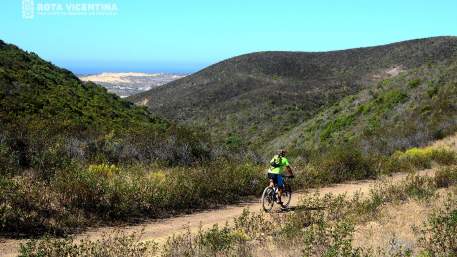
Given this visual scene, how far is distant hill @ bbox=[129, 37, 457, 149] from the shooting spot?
57312 mm

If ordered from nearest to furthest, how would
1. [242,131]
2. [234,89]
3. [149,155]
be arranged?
[149,155], [242,131], [234,89]

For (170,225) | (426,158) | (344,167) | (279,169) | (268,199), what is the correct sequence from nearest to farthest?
(170,225) < (268,199) < (279,169) < (344,167) < (426,158)

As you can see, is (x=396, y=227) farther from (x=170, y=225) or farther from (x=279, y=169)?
(x=170, y=225)

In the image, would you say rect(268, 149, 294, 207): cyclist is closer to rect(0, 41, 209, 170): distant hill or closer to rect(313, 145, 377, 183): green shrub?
Answer: rect(313, 145, 377, 183): green shrub

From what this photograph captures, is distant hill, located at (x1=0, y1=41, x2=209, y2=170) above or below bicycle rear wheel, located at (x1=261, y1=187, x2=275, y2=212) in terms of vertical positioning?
above

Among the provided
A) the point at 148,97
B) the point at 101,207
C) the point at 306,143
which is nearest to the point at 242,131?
the point at 306,143

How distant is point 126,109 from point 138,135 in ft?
64.6

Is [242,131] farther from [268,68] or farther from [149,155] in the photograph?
[149,155]

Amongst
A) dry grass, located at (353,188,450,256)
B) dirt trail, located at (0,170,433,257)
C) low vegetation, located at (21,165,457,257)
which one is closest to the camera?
low vegetation, located at (21,165,457,257)

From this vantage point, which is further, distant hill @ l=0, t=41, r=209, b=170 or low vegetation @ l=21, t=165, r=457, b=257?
distant hill @ l=0, t=41, r=209, b=170

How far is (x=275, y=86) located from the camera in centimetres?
7038

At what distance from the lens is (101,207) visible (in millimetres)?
10984

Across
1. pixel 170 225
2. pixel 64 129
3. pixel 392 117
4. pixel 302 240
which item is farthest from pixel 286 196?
pixel 392 117

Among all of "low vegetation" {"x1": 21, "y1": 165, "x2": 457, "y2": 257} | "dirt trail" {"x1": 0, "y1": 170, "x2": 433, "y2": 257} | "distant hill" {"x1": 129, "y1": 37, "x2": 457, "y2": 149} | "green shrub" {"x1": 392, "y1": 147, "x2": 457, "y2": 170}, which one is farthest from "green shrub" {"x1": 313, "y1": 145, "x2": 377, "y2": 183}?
"distant hill" {"x1": 129, "y1": 37, "x2": 457, "y2": 149}
